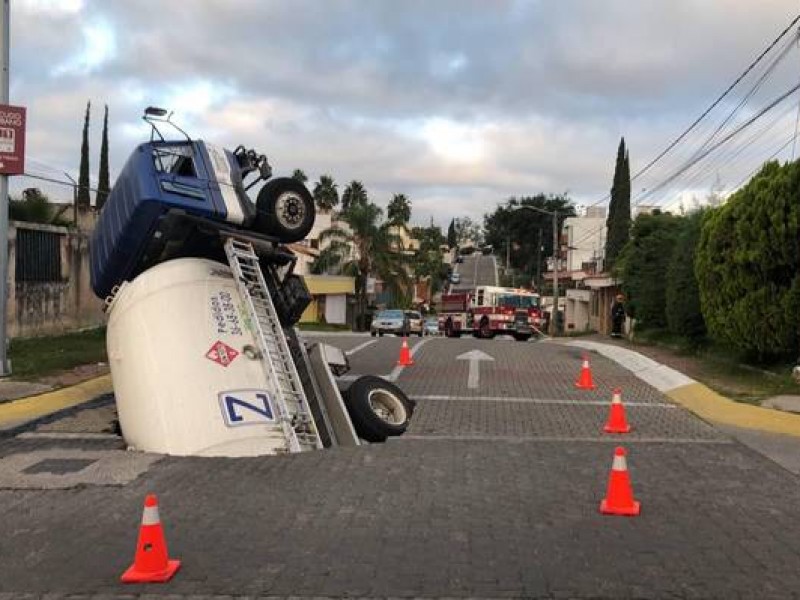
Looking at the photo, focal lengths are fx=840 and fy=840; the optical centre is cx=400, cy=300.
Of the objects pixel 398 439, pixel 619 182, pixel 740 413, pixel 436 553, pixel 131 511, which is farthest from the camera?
pixel 619 182

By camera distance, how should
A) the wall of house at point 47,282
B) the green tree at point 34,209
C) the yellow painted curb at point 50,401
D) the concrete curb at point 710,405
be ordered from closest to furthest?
the concrete curb at point 710,405 < the yellow painted curb at point 50,401 < the wall of house at point 47,282 < the green tree at point 34,209

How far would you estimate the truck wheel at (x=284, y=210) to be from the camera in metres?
11.3

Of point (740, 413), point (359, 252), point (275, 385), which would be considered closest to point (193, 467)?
point (275, 385)

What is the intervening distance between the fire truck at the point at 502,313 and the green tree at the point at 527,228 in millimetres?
67163

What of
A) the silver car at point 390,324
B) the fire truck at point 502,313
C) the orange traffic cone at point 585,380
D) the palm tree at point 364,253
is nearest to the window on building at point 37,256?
the orange traffic cone at point 585,380

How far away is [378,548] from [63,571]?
2007mm

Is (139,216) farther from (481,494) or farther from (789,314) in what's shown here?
(789,314)

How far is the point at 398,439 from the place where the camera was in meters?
9.91

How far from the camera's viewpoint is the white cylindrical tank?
28.0ft

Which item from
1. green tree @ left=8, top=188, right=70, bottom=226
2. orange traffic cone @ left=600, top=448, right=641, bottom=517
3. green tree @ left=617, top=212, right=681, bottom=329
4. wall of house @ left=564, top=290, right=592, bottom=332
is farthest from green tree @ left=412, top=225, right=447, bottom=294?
orange traffic cone @ left=600, top=448, right=641, bottom=517

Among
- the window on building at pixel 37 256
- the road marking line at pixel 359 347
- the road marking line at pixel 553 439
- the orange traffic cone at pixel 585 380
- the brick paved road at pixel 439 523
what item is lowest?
the brick paved road at pixel 439 523

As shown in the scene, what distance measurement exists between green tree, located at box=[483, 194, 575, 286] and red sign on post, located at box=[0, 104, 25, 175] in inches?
3697

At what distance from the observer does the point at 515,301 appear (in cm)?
3847

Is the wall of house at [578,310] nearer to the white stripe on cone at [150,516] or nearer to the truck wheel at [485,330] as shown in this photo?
the truck wheel at [485,330]
